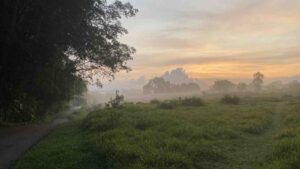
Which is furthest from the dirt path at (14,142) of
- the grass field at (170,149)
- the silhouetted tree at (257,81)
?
the silhouetted tree at (257,81)

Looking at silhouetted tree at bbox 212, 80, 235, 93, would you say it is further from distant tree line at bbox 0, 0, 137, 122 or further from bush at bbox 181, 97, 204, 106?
distant tree line at bbox 0, 0, 137, 122

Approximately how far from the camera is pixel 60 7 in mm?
30484

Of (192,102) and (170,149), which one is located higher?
(192,102)

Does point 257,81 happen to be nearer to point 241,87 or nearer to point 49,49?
point 241,87

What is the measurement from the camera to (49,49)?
32.0 metres

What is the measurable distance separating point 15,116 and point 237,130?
23.0 meters

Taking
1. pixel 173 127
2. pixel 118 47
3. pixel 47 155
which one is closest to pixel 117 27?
pixel 118 47

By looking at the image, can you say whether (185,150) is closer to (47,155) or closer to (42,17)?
(47,155)

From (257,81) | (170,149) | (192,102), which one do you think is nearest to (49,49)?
(170,149)

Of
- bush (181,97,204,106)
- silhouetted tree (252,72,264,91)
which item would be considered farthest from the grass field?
silhouetted tree (252,72,264,91)

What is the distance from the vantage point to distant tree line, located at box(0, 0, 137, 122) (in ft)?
97.6

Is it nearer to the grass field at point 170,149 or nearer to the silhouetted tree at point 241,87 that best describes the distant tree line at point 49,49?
the grass field at point 170,149

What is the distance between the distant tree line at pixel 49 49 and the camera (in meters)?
29.7

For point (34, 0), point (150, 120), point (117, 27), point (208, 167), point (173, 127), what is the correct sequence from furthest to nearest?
point (117, 27) → point (34, 0) → point (150, 120) → point (173, 127) → point (208, 167)
